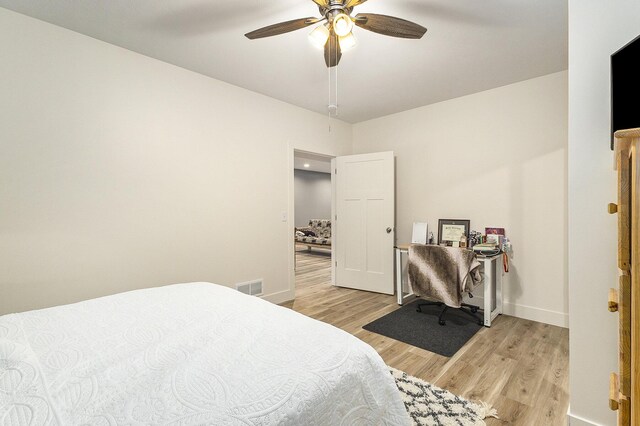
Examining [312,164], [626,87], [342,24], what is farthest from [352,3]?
[312,164]

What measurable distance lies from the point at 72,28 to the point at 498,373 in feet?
13.2

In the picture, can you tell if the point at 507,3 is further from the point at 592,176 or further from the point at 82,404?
the point at 82,404

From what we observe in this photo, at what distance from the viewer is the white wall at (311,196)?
367 inches

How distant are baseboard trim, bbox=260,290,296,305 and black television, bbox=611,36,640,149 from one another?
3213mm

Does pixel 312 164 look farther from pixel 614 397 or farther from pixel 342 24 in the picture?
pixel 614 397

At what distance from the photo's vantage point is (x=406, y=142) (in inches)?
158

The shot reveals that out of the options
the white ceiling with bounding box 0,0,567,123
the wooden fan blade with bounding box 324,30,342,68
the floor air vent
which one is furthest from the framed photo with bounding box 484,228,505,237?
the floor air vent

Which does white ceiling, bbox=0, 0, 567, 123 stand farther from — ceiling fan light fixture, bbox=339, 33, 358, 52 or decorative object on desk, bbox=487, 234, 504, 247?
decorative object on desk, bbox=487, 234, 504, 247

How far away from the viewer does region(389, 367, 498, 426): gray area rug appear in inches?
62.9

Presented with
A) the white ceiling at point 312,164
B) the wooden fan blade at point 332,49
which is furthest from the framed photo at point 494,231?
the white ceiling at point 312,164

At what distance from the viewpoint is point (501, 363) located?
7.26 feet

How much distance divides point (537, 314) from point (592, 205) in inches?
82.7

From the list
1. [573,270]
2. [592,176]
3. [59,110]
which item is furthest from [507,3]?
[59,110]

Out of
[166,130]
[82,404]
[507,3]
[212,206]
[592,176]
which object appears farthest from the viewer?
[212,206]
